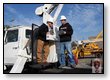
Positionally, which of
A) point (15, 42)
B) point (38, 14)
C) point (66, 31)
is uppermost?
point (38, 14)

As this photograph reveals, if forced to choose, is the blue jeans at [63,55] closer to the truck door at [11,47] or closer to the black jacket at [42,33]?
the black jacket at [42,33]

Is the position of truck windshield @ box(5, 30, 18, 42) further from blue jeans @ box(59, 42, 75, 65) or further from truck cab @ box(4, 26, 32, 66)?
blue jeans @ box(59, 42, 75, 65)

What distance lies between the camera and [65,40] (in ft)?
7.02

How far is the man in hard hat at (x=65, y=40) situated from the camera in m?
2.13

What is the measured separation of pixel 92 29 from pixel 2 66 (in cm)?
90

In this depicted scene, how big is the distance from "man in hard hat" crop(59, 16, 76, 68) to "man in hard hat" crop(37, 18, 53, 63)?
0.10 meters

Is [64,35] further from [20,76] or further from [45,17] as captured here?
[20,76]

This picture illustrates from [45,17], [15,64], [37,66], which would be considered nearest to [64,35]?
[45,17]

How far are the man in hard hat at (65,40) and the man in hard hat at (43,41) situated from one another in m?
0.10

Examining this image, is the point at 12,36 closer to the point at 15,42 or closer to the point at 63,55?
the point at 15,42

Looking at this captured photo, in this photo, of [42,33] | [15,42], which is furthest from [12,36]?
[42,33]

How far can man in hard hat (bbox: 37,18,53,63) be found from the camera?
2127 millimetres

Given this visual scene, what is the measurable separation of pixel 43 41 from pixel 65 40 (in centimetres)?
20

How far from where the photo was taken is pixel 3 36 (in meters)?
2.14
